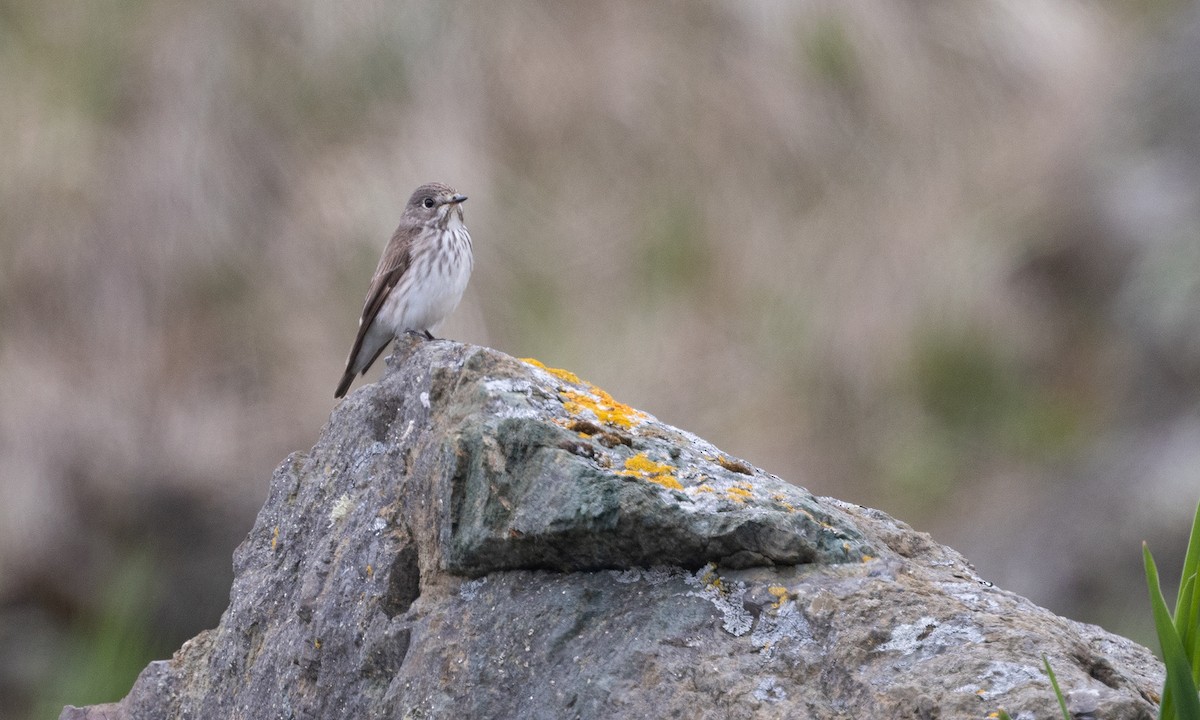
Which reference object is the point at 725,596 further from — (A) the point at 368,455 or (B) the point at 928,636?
(A) the point at 368,455

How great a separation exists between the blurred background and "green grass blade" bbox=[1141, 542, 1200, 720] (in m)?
6.89

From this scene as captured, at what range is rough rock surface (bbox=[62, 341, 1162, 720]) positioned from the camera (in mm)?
3232

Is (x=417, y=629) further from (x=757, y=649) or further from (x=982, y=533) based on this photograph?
(x=982, y=533)

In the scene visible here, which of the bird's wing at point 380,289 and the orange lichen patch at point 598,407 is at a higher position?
the bird's wing at point 380,289

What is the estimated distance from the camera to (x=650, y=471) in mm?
3662

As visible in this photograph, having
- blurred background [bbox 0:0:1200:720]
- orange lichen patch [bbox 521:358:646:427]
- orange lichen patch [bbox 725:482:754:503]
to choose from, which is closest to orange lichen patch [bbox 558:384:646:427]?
orange lichen patch [bbox 521:358:646:427]

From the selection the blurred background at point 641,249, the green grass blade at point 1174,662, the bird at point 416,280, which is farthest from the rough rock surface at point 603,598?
the blurred background at point 641,249

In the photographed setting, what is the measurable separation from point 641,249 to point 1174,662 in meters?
8.86

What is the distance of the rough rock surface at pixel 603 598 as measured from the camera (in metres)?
3.23

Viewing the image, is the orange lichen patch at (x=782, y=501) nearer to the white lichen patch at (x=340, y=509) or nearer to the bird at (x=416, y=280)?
the white lichen patch at (x=340, y=509)

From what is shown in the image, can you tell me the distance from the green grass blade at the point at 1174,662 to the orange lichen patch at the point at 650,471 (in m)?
1.28

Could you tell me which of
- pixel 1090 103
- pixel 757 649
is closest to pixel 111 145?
pixel 1090 103

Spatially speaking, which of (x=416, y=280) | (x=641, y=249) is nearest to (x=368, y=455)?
(x=416, y=280)

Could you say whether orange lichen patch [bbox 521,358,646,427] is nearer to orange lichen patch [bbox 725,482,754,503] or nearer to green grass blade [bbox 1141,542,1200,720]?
orange lichen patch [bbox 725,482,754,503]
